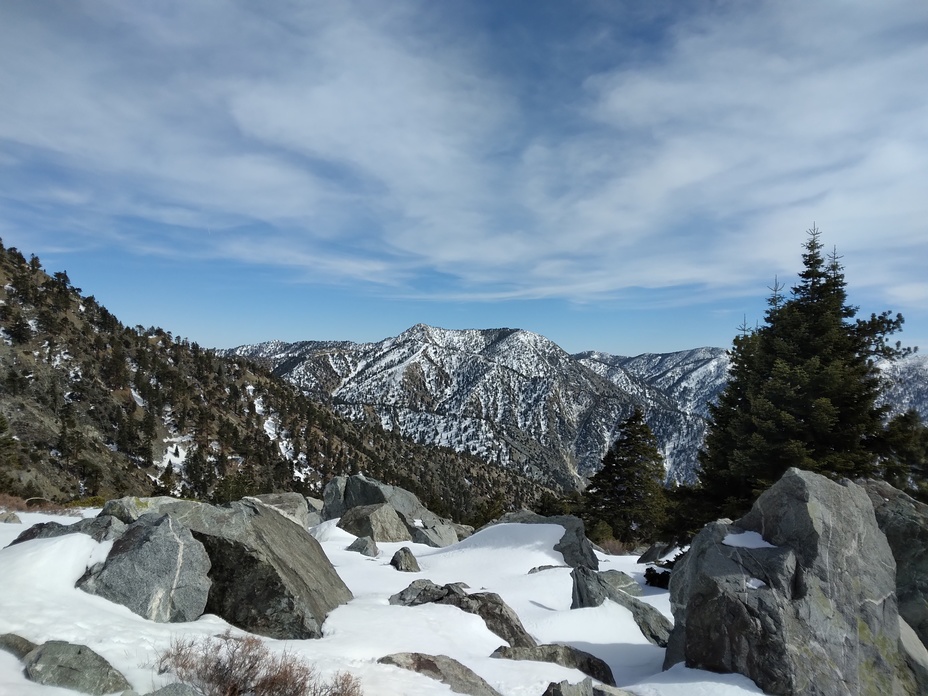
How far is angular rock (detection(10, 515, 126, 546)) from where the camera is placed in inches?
312

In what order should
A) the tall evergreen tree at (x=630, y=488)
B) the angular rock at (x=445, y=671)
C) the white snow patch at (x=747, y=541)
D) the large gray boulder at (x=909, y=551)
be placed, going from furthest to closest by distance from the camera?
the tall evergreen tree at (x=630, y=488)
the large gray boulder at (x=909, y=551)
the white snow patch at (x=747, y=541)
the angular rock at (x=445, y=671)

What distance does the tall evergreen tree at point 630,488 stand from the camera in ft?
111

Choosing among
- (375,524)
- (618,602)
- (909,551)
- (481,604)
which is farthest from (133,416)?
(909,551)

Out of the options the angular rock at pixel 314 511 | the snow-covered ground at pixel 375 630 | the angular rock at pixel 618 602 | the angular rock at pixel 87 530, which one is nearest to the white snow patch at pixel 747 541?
the snow-covered ground at pixel 375 630

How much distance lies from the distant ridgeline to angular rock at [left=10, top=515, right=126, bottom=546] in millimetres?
26263

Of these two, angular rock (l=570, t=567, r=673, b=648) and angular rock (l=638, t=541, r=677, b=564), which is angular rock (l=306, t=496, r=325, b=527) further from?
angular rock (l=570, t=567, r=673, b=648)

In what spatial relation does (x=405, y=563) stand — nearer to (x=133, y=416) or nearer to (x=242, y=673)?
(x=242, y=673)

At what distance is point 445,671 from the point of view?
732 centimetres

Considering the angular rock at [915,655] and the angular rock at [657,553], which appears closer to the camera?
the angular rock at [915,655]

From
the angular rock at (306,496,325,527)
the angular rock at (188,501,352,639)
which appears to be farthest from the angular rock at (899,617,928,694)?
the angular rock at (306,496,325,527)

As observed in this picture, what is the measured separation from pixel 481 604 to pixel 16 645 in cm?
788

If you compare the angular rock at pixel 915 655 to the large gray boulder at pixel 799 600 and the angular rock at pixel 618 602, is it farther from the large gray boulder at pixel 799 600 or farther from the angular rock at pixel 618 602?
the angular rock at pixel 618 602

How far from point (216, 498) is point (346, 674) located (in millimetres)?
39870

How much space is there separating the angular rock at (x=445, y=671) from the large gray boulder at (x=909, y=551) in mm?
9058
